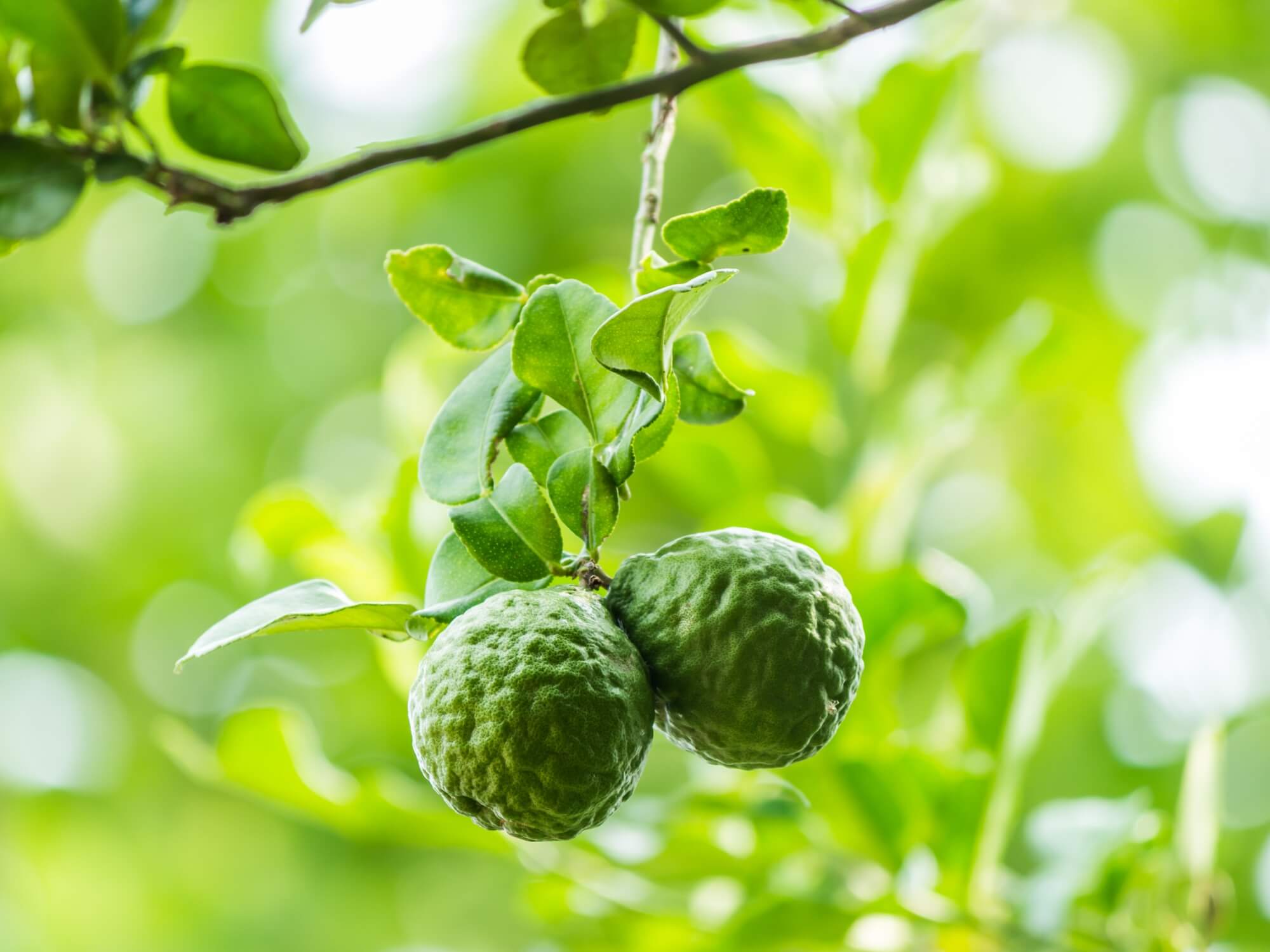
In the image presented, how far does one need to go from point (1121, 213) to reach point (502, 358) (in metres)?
2.78

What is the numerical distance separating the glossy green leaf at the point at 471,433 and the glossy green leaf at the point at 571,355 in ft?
0.09

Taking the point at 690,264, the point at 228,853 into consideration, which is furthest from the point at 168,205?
the point at 228,853

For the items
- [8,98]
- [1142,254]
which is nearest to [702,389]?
[8,98]

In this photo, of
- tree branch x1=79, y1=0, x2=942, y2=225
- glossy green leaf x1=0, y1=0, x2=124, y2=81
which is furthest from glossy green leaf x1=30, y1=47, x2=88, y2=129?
tree branch x1=79, y1=0, x2=942, y2=225

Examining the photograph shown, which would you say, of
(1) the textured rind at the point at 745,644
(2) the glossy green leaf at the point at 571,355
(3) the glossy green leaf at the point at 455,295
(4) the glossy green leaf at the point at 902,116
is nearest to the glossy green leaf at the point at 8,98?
(3) the glossy green leaf at the point at 455,295

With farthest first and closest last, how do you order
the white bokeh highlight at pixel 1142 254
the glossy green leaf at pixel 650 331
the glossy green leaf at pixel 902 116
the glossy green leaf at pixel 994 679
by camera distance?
the white bokeh highlight at pixel 1142 254 → the glossy green leaf at pixel 902 116 → the glossy green leaf at pixel 994 679 → the glossy green leaf at pixel 650 331

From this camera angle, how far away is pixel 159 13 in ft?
2.71

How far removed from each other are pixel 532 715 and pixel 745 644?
0.40 ft

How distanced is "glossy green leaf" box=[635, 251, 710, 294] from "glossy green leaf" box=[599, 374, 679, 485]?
0.06 meters

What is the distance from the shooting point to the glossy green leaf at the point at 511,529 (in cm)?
65

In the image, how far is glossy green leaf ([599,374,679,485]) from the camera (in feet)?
1.97

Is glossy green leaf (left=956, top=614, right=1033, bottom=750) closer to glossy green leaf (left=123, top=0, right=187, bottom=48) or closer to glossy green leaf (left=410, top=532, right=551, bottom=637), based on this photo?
glossy green leaf (left=410, top=532, right=551, bottom=637)

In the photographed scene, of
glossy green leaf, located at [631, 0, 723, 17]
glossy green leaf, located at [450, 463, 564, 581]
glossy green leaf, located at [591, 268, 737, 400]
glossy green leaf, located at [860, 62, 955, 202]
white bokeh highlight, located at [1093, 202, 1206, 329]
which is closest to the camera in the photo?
glossy green leaf, located at [591, 268, 737, 400]

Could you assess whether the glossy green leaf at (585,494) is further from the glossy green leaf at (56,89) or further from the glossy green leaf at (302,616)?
the glossy green leaf at (56,89)
